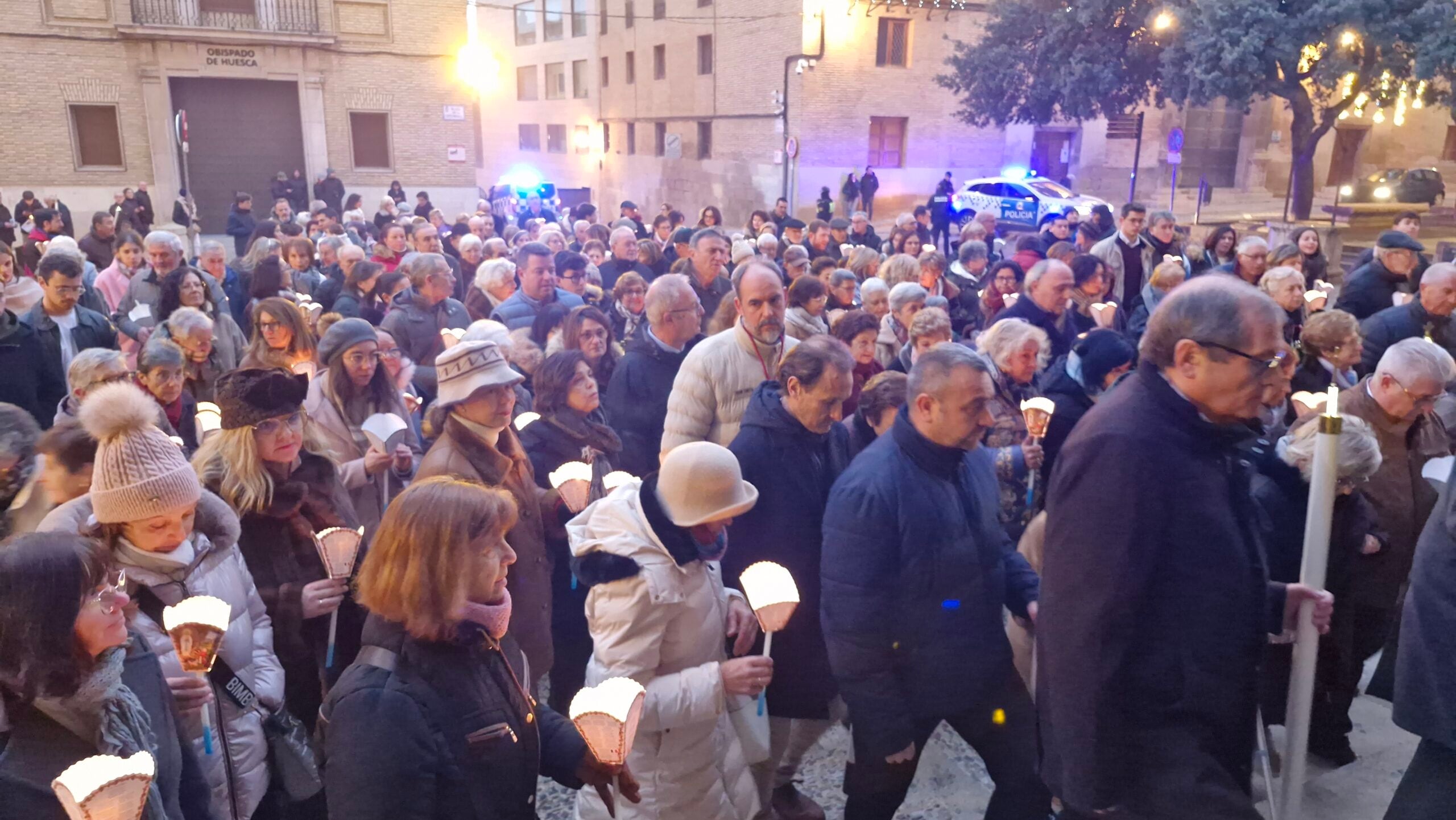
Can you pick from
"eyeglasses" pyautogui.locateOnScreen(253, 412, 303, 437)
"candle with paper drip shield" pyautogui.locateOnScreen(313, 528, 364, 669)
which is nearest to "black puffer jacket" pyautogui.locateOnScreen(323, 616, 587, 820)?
"candle with paper drip shield" pyautogui.locateOnScreen(313, 528, 364, 669)

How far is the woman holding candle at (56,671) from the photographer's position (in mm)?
1955

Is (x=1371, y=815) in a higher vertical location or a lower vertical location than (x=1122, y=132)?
lower

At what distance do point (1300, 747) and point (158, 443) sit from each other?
3.21 m

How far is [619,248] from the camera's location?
931 cm

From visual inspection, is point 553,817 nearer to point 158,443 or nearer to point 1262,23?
point 158,443

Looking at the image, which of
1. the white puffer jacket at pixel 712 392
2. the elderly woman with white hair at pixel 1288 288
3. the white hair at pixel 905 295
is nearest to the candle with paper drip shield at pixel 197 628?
the white puffer jacket at pixel 712 392

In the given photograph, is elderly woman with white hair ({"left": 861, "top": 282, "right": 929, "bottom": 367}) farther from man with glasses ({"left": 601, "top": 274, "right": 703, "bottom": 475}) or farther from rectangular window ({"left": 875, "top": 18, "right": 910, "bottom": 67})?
rectangular window ({"left": 875, "top": 18, "right": 910, "bottom": 67})

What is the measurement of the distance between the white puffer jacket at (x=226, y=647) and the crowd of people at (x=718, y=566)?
1 centimetres

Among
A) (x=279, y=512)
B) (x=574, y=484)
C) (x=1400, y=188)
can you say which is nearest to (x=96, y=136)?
(x=279, y=512)

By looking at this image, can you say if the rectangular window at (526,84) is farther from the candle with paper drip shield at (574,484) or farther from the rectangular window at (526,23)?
the candle with paper drip shield at (574,484)

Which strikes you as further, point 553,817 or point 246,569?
point 553,817

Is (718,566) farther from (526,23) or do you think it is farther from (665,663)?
(526,23)

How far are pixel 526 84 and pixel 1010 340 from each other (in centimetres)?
4783

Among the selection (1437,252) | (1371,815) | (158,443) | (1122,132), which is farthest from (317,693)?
(1122,132)
